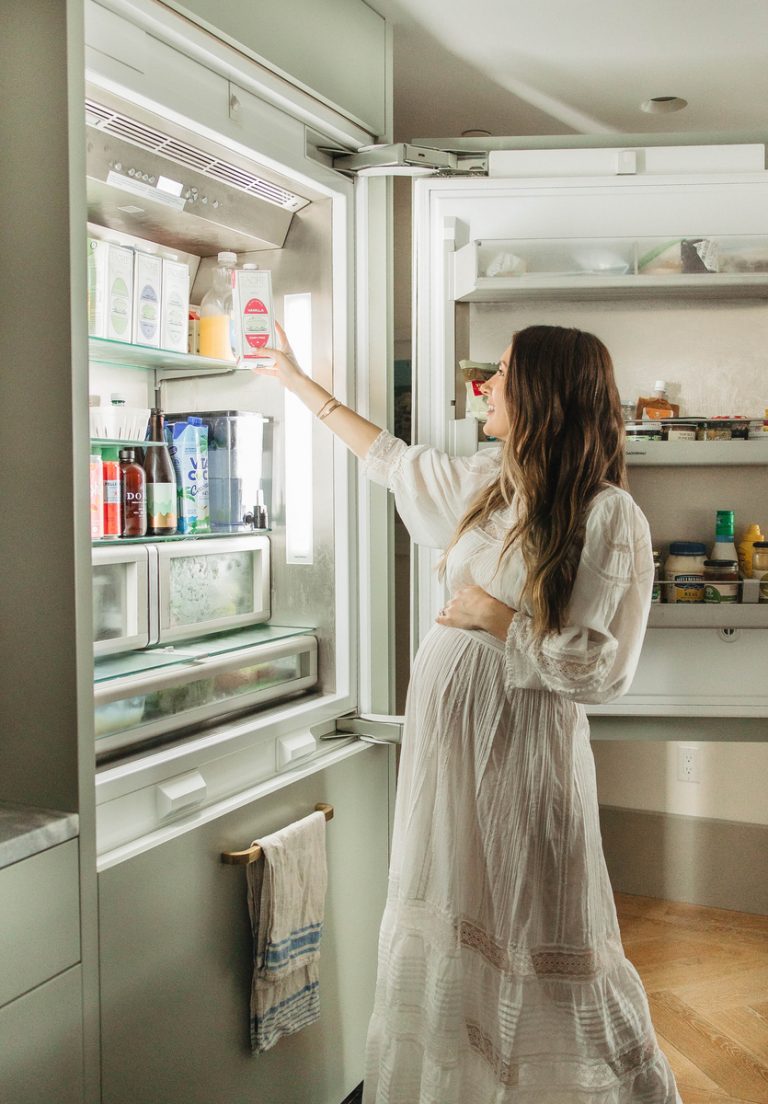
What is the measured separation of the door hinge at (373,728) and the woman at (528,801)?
364 mm

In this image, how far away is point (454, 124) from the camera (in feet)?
9.75

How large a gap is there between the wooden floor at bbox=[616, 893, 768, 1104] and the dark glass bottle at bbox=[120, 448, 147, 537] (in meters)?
1.70

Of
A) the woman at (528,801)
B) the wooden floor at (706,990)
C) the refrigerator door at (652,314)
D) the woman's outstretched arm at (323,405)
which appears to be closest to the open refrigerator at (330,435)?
the refrigerator door at (652,314)

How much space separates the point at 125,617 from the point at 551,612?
75cm

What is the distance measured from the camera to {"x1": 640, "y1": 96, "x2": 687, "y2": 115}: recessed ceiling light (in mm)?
2709

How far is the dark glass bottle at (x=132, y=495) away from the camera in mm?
1710

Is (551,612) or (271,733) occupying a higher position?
(551,612)

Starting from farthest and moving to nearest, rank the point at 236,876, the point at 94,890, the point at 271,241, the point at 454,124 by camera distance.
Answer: the point at 454,124
the point at 271,241
the point at 236,876
the point at 94,890

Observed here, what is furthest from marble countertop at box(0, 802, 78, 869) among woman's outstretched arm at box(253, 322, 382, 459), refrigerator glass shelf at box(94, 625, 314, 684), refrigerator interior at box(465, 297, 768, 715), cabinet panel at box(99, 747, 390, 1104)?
refrigerator interior at box(465, 297, 768, 715)

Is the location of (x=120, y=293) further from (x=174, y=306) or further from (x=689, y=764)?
(x=689, y=764)

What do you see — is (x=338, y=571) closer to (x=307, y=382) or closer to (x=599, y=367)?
(x=307, y=382)

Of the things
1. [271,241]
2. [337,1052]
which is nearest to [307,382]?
[271,241]

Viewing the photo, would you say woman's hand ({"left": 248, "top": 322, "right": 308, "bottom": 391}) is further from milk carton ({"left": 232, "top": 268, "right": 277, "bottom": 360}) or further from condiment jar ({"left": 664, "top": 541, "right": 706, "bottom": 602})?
condiment jar ({"left": 664, "top": 541, "right": 706, "bottom": 602})

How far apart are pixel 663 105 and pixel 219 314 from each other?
5.15 ft
